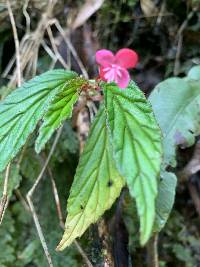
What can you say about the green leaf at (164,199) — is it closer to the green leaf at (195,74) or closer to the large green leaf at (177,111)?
the large green leaf at (177,111)

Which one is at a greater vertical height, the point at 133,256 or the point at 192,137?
the point at 192,137

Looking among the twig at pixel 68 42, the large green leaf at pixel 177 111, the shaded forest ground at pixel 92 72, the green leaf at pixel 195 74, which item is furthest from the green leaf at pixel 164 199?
the twig at pixel 68 42

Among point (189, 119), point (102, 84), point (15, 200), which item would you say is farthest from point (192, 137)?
point (15, 200)

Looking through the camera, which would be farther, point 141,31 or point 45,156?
point 141,31

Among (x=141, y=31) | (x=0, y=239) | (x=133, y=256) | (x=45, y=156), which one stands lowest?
(x=133, y=256)

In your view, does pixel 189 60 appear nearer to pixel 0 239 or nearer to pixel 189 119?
pixel 189 119

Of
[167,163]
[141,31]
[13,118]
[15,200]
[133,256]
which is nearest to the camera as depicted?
[13,118]
